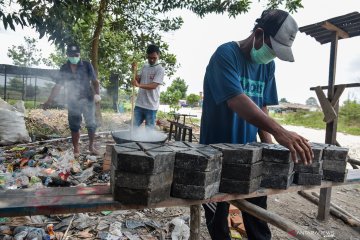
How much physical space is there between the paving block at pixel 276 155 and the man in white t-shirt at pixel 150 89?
376 cm

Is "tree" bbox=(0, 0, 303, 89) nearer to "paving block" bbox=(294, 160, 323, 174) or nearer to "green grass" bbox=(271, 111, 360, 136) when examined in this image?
"paving block" bbox=(294, 160, 323, 174)

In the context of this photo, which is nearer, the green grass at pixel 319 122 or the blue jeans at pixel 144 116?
the blue jeans at pixel 144 116

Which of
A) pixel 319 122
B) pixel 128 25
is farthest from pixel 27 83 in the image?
pixel 319 122

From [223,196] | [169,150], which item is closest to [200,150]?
[169,150]

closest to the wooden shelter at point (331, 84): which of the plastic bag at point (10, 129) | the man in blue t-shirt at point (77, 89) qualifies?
the man in blue t-shirt at point (77, 89)

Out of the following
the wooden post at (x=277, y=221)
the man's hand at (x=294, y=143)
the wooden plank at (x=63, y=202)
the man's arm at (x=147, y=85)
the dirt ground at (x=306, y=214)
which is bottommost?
the dirt ground at (x=306, y=214)

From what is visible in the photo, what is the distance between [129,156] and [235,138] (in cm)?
115

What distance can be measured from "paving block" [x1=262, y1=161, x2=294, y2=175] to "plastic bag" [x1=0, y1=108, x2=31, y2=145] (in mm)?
6380

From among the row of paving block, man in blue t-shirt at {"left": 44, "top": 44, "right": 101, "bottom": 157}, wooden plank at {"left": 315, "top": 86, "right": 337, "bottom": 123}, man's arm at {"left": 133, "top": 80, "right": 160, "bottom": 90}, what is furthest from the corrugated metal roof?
man in blue t-shirt at {"left": 44, "top": 44, "right": 101, "bottom": 157}

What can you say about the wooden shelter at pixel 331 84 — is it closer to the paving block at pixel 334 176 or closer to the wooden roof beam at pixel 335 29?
the wooden roof beam at pixel 335 29

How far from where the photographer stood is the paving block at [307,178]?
86.9 inches

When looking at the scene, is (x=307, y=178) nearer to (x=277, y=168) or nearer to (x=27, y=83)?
(x=277, y=168)

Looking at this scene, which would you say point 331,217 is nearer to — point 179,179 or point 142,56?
point 179,179

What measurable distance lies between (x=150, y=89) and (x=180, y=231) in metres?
3.03
